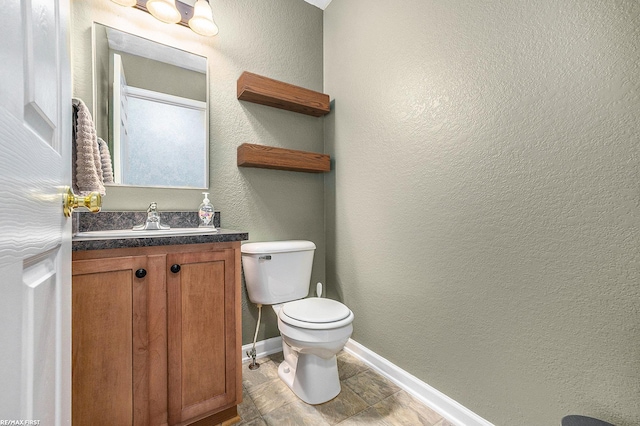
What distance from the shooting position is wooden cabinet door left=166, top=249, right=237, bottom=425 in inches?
44.0

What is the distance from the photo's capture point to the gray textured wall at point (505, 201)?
85cm

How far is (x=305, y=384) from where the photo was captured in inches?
55.8

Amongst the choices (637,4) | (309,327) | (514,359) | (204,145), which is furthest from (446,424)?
(204,145)

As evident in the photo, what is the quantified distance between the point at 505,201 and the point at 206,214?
59.2 inches

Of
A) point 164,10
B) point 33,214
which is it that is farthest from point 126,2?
point 33,214

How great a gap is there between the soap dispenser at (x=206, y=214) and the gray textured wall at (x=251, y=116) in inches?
3.8

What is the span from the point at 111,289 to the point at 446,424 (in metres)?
1.55

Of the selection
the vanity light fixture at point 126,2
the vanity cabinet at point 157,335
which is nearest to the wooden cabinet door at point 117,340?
the vanity cabinet at point 157,335

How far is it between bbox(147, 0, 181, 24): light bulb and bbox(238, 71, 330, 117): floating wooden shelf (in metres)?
0.45

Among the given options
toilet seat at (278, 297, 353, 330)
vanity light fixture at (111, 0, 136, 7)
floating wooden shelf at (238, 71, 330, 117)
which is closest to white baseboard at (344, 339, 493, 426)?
toilet seat at (278, 297, 353, 330)

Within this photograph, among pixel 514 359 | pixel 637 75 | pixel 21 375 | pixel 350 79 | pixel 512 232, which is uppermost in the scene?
pixel 350 79

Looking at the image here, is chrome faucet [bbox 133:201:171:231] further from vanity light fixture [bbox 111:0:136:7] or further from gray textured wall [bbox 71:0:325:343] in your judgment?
vanity light fixture [bbox 111:0:136:7]

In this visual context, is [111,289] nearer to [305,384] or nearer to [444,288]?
[305,384]

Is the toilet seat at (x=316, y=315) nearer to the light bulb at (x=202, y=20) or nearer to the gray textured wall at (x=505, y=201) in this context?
the gray textured wall at (x=505, y=201)
